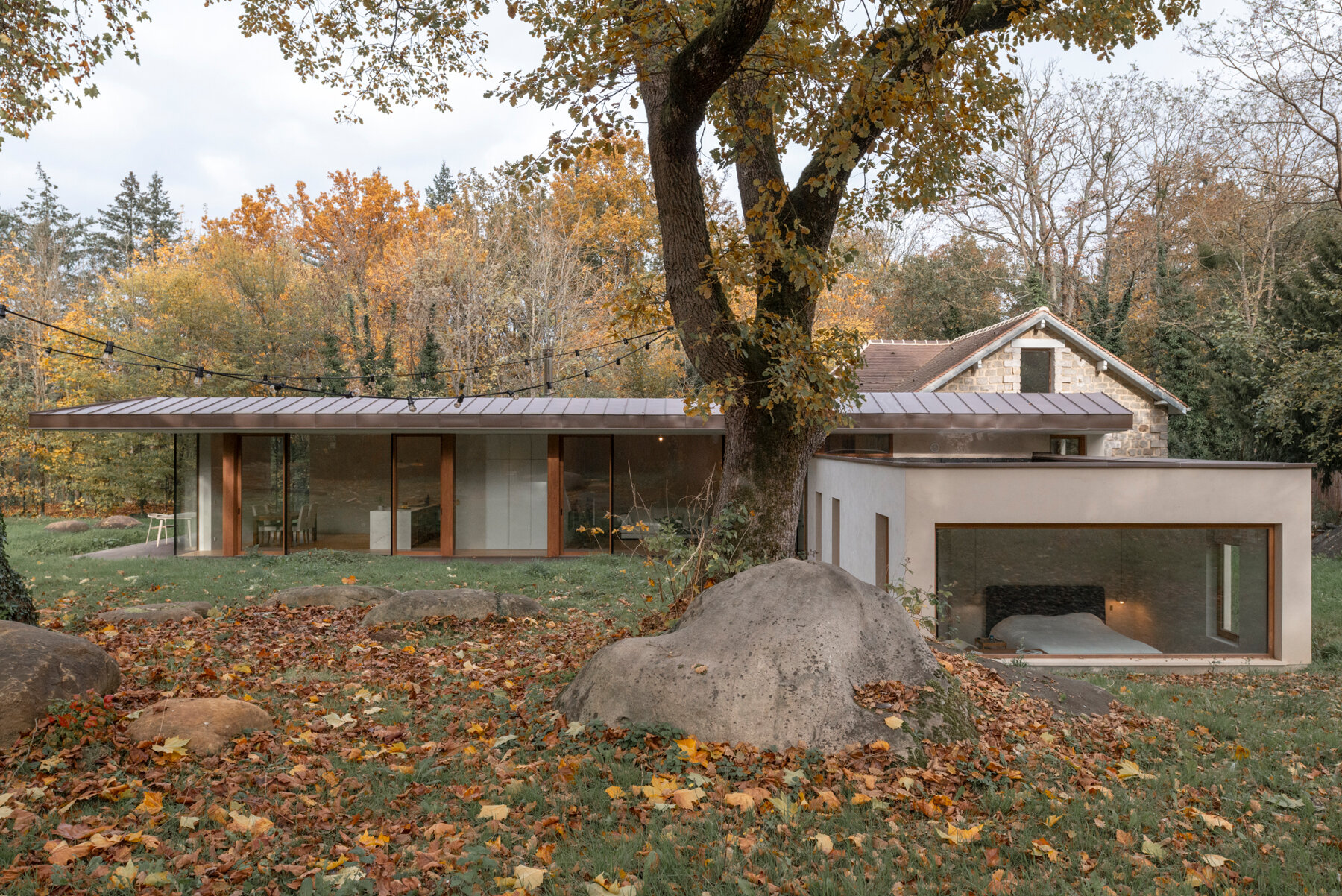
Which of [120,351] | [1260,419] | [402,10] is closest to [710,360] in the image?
[402,10]

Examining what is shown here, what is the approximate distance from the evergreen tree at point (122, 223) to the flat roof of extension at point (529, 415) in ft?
108

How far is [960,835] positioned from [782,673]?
135 cm

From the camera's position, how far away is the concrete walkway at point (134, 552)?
50.0 feet

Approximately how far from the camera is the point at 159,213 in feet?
140

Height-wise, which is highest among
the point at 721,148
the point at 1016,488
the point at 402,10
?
the point at 402,10

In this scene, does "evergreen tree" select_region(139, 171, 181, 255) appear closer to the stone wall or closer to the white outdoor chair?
the white outdoor chair

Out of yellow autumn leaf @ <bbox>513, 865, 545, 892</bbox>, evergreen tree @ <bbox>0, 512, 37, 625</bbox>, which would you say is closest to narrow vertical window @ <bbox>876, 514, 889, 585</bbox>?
yellow autumn leaf @ <bbox>513, 865, 545, 892</bbox>

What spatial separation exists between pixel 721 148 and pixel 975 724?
214 inches

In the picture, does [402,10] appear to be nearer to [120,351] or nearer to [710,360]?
[710,360]

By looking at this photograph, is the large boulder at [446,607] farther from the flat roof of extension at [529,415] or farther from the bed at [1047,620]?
the flat roof of extension at [529,415]

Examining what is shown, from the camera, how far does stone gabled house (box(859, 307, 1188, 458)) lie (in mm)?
20797

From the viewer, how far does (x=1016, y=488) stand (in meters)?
8.54

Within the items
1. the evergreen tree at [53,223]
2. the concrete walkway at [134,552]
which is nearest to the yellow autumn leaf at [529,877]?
the concrete walkway at [134,552]

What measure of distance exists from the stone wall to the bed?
12794mm
